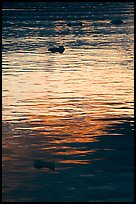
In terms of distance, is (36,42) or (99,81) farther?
(36,42)

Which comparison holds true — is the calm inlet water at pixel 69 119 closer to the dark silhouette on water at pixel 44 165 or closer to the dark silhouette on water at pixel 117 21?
the dark silhouette on water at pixel 44 165

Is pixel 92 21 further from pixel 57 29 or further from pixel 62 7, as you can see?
pixel 62 7

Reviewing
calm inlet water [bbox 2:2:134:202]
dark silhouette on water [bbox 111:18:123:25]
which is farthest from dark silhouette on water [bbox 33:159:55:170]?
dark silhouette on water [bbox 111:18:123:25]

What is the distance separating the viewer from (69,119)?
79.0 feet

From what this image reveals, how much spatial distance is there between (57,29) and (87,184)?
122 feet

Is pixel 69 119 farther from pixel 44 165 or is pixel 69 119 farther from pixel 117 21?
pixel 117 21

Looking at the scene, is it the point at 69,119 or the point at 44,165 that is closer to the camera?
the point at 44,165

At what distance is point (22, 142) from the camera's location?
70.1 ft

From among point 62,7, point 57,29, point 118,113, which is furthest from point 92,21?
point 118,113

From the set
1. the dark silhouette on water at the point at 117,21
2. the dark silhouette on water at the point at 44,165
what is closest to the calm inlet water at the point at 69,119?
the dark silhouette on water at the point at 44,165

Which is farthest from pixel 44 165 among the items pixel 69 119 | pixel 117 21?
pixel 117 21

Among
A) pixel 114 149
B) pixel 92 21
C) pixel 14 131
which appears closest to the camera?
pixel 114 149

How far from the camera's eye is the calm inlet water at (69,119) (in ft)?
58.3

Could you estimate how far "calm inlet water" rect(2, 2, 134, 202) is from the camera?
1777cm
